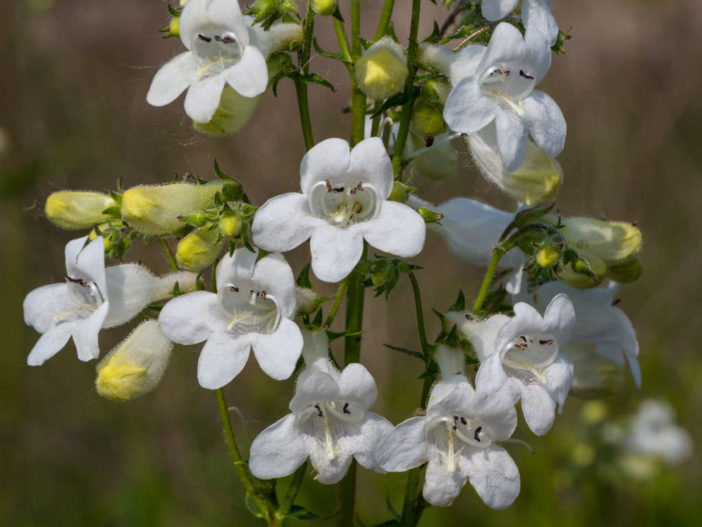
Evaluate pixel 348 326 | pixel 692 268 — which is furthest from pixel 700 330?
pixel 348 326

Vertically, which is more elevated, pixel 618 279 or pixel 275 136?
pixel 618 279

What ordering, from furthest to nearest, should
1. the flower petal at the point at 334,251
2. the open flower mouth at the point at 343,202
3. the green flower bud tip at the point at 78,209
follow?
the green flower bud tip at the point at 78,209 < the open flower mouth at the point at 343,202 < the flower petal at the point at 334,251

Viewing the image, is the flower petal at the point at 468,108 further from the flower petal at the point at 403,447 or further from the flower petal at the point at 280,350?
the flower petal at the point at 403,447

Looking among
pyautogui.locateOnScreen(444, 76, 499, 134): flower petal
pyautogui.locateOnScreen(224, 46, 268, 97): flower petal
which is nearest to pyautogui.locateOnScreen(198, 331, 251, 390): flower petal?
pyautogui.locateOnScreen(224, 46, 268, 97): flower petal

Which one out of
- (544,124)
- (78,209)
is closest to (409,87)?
(544,124)

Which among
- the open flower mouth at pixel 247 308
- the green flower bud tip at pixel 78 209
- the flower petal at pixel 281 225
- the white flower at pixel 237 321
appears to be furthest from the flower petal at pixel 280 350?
the green flower bud tip at pixel 78 209

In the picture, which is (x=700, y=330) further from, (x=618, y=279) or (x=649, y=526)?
(x=618, y=279)
